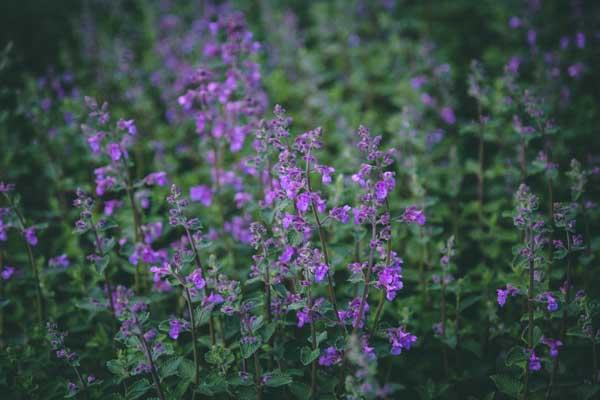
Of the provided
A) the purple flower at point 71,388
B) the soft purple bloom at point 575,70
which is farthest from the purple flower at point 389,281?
the soft purple bloom at point 575,70

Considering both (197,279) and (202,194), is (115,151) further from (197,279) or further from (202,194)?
(197,279)

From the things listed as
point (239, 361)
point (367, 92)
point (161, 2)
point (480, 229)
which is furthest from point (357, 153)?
Result: point (161, 2)

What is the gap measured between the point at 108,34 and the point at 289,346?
766 cm

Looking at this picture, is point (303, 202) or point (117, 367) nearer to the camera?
point (303, 202)

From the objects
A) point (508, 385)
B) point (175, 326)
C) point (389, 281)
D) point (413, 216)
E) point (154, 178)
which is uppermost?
point (154, 178)

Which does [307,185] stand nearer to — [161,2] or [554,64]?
[554,64]

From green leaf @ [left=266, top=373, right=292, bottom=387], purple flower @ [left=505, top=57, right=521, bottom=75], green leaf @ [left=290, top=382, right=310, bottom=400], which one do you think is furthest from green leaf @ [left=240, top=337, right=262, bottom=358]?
purple flower @ [left=505, top=57, right=521, bottom=75]

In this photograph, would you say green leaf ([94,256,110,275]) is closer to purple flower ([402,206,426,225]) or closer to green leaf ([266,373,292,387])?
green leaf ([266,373,292,387])

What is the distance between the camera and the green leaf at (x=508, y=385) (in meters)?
3.63

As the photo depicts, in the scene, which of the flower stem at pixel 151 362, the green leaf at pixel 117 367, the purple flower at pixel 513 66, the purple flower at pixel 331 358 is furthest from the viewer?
the purple flower at pixel 513 66

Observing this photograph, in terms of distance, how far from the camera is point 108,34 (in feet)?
31.2

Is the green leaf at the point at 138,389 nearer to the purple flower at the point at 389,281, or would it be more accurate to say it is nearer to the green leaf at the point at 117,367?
the green leaf at the point at 117,367

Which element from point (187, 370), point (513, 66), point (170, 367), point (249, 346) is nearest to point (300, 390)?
point (249, 346)

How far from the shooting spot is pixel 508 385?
365cm
